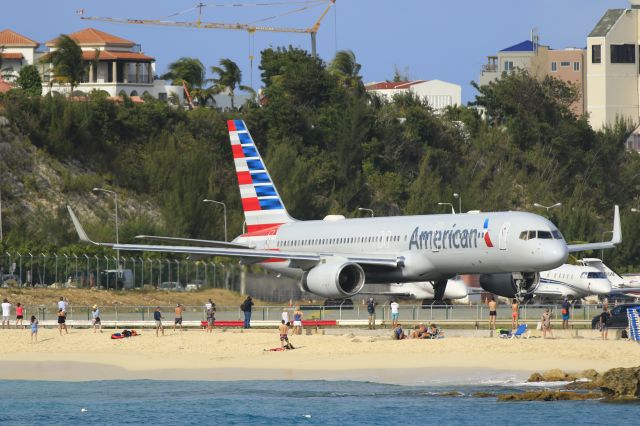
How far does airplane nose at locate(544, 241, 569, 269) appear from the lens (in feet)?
190

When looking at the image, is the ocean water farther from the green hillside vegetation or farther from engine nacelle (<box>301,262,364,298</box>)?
the green hillside vegetation

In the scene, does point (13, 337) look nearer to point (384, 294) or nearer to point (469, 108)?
point (384, 294)

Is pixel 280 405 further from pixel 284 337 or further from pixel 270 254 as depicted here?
pixel 270 254

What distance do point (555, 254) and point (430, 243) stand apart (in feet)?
22.1

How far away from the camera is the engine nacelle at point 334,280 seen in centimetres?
6303

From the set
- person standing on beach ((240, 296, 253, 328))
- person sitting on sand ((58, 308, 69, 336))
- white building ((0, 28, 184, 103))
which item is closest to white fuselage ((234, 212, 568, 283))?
person standing on beach ((240, 296, 253, 328))

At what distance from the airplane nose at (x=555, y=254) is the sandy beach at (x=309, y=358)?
581 centimetres

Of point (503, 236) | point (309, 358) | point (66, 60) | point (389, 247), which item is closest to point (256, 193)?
point (389, 247)

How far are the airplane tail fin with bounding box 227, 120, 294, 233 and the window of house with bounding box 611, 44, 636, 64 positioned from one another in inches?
3932

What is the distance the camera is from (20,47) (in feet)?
552

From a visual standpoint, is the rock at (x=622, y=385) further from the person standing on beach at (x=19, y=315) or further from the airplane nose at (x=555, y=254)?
the person standing on beach at (x=19, y=315)

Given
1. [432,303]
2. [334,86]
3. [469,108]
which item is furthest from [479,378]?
[469,108]

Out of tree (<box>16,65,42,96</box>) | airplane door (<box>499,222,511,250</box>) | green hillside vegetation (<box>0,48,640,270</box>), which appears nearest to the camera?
airplane door (<box>499,222,511,250</box>)

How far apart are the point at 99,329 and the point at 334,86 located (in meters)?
85.0
